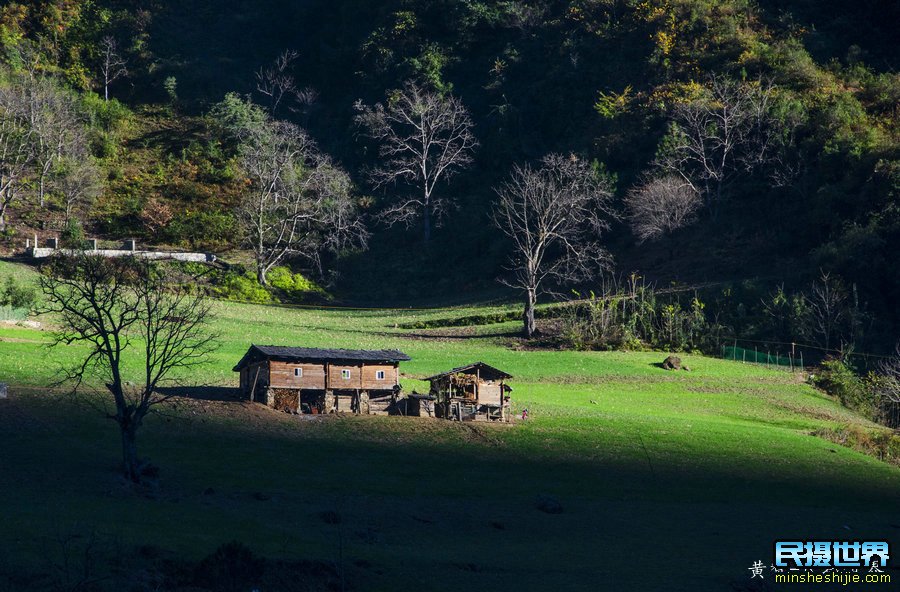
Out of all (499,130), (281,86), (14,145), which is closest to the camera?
(14,145)

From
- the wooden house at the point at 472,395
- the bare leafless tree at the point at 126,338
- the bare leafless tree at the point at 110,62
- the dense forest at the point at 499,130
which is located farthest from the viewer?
the bare leafless tree at the point at 110,62

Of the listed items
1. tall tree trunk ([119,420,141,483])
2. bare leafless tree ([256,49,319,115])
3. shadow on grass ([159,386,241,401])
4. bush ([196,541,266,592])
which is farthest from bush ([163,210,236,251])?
bush ([196,541,266,592])

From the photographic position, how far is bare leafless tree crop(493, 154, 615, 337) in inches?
4779

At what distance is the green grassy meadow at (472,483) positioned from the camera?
4578 cm

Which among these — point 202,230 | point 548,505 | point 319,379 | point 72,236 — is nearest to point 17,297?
point 72,236

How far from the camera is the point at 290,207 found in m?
141

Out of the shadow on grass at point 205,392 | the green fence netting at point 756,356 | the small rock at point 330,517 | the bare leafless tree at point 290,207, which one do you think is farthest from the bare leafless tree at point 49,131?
the small rock at point 330,517

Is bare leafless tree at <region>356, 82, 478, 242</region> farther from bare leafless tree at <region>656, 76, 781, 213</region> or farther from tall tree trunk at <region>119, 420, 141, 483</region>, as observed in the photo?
tall tree trunk at <region>119, 420, 141, 483</region>

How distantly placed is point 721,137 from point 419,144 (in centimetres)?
4013

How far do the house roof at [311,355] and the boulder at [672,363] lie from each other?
92.0ft

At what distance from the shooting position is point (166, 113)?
535 ft

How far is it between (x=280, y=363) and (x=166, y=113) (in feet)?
323

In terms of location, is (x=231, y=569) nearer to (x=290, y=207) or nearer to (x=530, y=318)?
(x=530, y=318)

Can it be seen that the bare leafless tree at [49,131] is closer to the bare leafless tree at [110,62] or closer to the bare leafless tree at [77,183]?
the bare leafless tree at [77,183]
